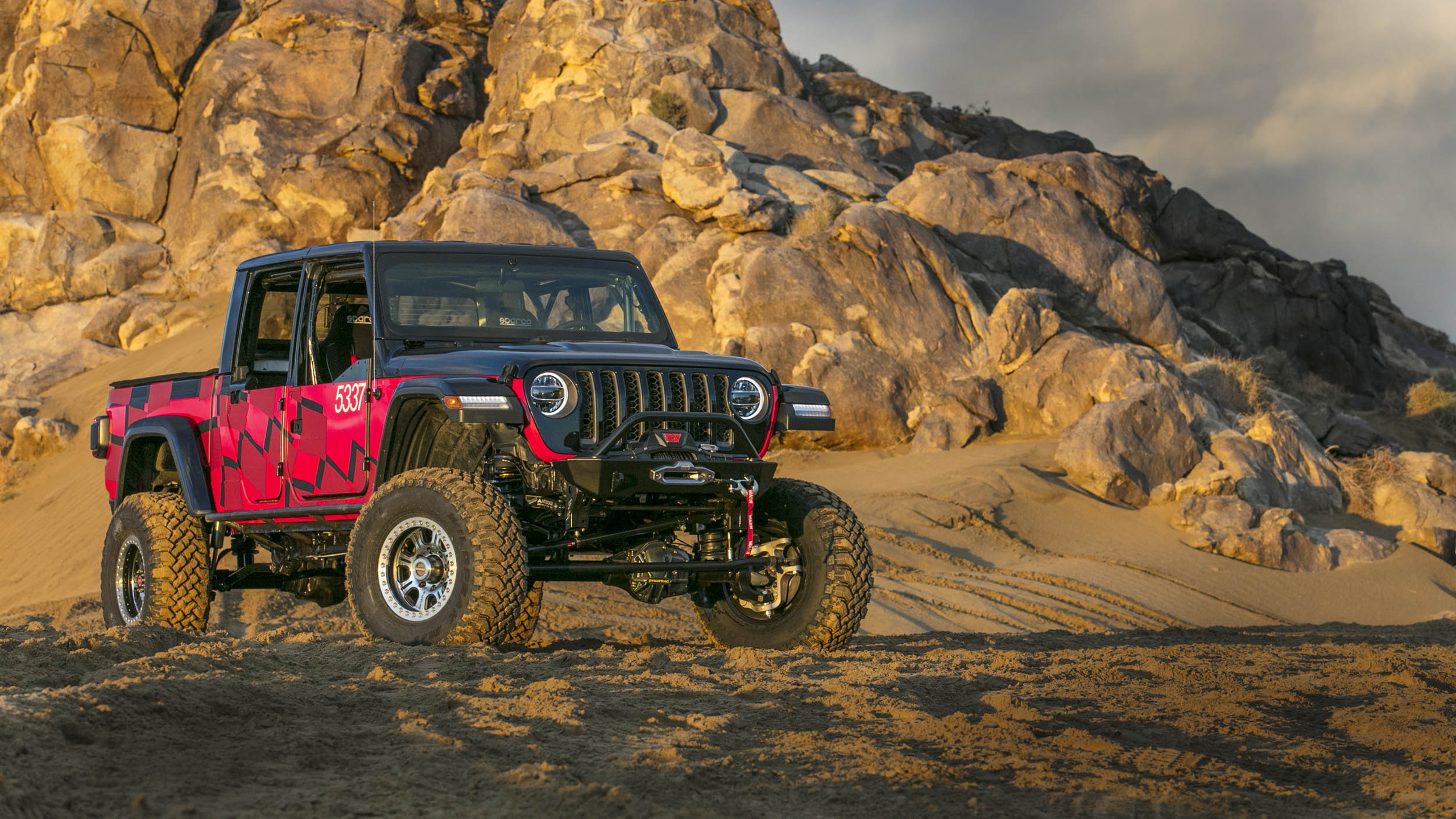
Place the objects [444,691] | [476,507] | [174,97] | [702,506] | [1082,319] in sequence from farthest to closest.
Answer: [174,97] < [1082,319] < [702,506] < [476,507] < [444,691]

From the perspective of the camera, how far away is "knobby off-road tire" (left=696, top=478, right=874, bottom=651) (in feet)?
24.6

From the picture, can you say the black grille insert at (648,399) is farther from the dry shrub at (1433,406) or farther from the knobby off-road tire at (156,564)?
the dry shrub at (1433,406)

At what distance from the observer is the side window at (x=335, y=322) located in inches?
320

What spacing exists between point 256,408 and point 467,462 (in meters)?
1.83

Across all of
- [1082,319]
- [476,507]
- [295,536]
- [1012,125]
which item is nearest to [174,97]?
[1082,319]

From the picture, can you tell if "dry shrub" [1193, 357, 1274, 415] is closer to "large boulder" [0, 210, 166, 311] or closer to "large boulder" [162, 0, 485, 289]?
"large boulder" [162, 0, 485, 289]

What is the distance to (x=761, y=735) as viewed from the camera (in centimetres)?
484

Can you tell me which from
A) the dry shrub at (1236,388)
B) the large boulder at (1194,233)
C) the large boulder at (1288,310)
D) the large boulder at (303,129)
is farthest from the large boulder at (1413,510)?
the large boulder at (303,129)

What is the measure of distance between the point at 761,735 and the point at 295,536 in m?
4.72

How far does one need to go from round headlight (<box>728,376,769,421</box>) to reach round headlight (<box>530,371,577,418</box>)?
102 centimetres

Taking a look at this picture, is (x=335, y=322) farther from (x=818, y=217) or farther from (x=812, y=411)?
(x=818, y=217)

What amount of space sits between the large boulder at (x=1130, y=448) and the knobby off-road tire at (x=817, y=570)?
39.6 feet

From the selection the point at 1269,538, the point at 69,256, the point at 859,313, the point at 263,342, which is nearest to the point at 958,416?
the point at 859,313

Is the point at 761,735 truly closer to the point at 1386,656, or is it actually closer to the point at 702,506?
the point at 702,506
